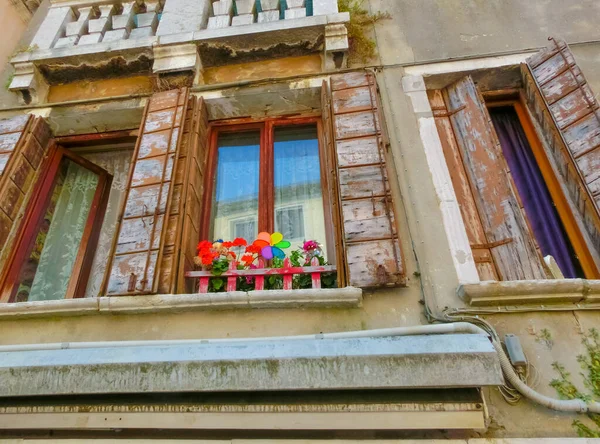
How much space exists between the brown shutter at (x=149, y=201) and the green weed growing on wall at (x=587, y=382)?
2757 millimetres

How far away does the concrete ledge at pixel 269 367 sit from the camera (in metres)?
2.48

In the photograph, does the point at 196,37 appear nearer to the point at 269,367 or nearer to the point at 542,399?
the point at 269,367

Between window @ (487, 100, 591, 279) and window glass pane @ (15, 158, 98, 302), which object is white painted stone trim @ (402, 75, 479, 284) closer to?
window @ (487, 100, 591, 279)

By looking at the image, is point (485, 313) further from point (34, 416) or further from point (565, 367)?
point (34, 416)

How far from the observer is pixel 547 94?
159 inches

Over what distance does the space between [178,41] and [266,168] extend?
70.6 inches

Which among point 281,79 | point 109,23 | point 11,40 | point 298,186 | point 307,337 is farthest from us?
point 11,40

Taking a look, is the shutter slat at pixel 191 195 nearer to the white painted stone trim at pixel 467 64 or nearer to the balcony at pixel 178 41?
the balcony at pixel 178 41

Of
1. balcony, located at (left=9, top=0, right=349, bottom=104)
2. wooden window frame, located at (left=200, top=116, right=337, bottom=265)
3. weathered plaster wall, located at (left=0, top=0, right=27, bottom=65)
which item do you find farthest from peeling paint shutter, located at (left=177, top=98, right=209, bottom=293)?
weathered plaster wall, located at (left=0, top=0, right=27, bottom=65)

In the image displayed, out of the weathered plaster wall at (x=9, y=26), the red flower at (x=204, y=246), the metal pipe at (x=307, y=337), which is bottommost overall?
the metal pipe at (x=307, y=337)

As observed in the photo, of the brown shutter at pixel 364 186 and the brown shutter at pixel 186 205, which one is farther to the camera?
the brown shutter at pixel 186 205

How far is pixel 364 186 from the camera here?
11.6 feet

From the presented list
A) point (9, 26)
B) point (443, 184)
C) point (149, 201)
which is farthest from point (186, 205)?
point (9, 26)

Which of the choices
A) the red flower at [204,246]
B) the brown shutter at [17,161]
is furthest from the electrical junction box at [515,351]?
the brown shutter at [17,161]
